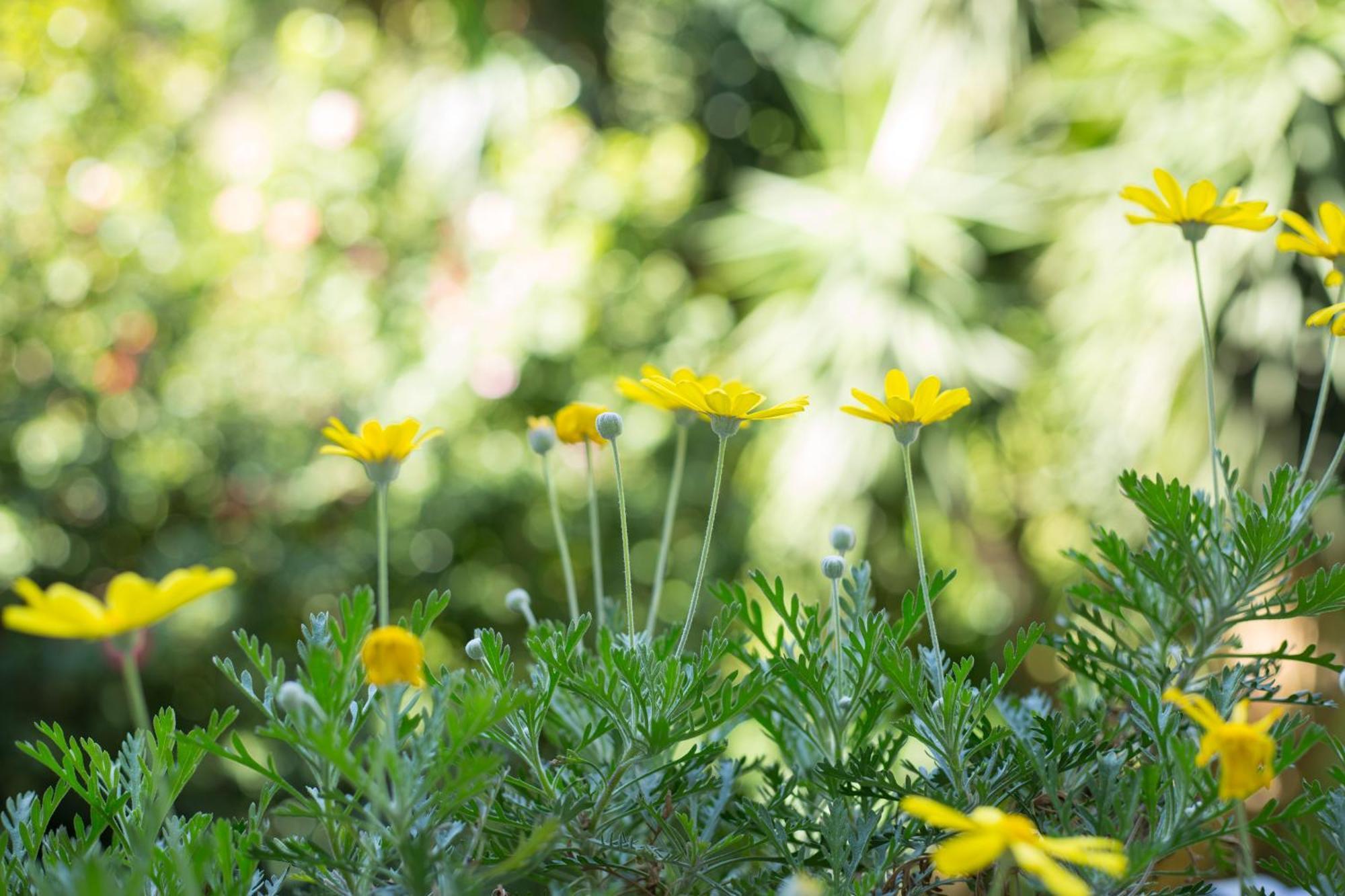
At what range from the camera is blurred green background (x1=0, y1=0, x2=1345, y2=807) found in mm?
1966

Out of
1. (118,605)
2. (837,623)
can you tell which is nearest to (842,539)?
(837,623)

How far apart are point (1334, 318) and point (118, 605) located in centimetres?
51

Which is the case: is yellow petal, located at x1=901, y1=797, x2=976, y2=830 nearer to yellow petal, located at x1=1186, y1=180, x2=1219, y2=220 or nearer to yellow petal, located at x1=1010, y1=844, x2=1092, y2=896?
yellow petal, located at x1=1010, y1=844, x2=1092, y2=896

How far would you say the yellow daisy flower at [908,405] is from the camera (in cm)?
50

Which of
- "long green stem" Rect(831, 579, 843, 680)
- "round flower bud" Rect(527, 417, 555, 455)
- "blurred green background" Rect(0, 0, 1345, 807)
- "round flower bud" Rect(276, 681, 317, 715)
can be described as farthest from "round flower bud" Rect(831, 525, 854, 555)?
"blurred green background" Rect(0, 0, 1345, 807)

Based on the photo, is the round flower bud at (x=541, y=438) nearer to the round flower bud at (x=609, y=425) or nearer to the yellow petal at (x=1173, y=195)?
the round flower bud at (x=609, y=425)

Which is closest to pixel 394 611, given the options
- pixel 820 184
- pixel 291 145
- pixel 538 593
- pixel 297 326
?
pixel 538 593

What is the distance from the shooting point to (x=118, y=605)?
1.15 feet

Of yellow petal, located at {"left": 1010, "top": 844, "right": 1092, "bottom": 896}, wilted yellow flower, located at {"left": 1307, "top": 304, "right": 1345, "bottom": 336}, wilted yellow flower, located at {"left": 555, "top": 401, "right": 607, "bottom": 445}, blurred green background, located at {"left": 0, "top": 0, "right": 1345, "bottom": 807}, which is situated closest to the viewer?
yellow petal, located at {"left": 1010, "top": 844, "right": 1092, "bottom": 896}

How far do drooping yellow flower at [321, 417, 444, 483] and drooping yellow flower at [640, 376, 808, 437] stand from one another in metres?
0.11

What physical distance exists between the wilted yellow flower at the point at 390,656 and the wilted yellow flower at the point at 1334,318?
39cm

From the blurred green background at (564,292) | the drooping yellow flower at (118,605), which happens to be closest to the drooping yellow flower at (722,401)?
the drooping yellow flower at (118,605)

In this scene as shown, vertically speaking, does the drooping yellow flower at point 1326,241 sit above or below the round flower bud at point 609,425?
above

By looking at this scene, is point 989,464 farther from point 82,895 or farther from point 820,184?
point 82,895
